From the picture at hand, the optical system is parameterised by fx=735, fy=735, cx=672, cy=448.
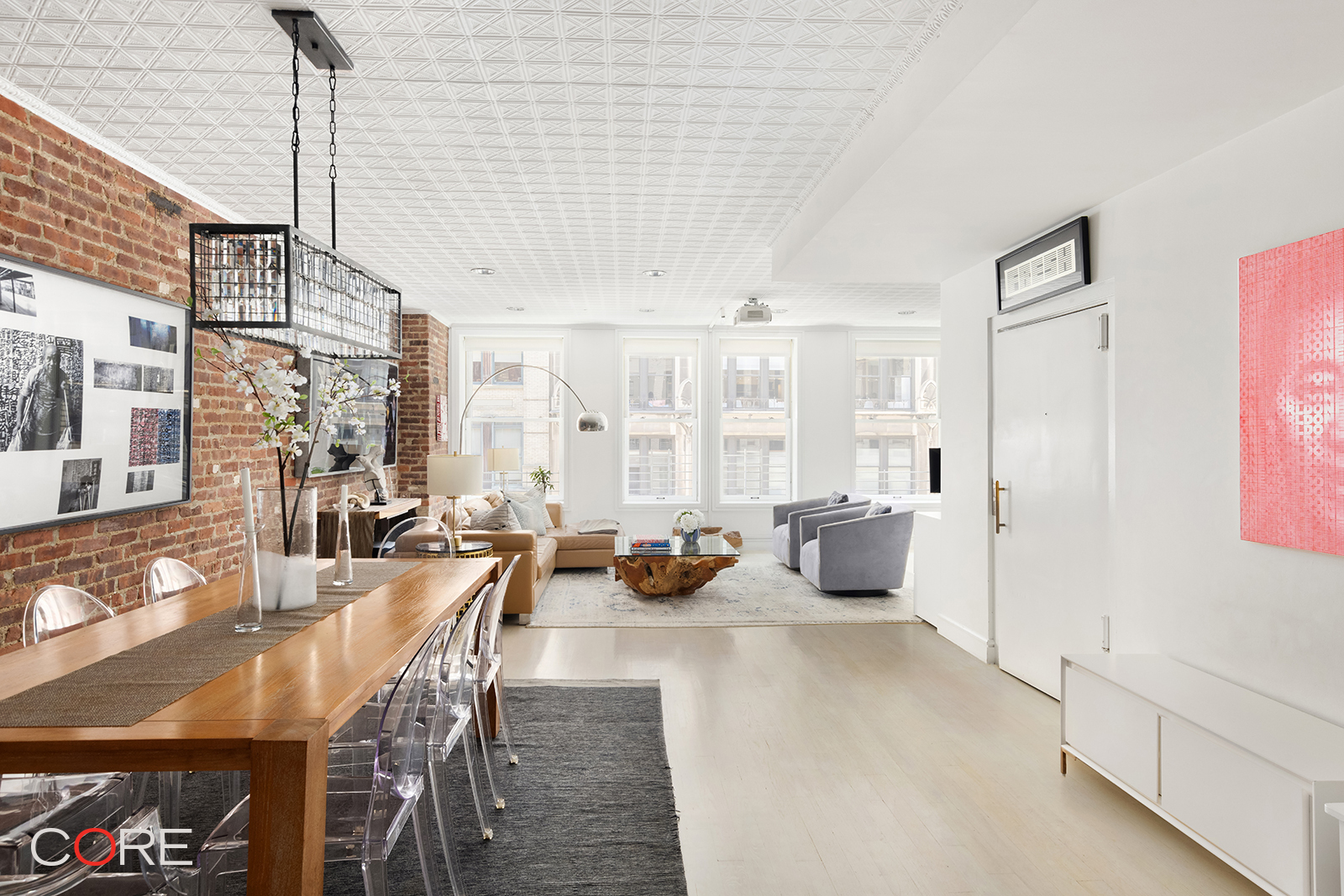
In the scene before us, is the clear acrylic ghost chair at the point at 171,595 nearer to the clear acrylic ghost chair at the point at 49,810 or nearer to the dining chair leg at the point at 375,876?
the clear acrylic ghost chair at the point at 49,810

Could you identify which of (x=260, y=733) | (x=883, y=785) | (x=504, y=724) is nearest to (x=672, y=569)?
(x=504, y=724)

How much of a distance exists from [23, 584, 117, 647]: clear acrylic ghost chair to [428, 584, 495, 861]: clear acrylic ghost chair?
1.22m

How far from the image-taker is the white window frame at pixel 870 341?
9023 mm

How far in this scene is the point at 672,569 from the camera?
243 inches

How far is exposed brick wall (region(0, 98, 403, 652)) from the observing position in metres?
2.80

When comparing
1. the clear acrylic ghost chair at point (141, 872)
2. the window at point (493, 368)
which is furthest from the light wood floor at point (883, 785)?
the window at point (493, 368)

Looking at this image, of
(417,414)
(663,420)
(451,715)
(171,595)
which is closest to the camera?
(451,715)

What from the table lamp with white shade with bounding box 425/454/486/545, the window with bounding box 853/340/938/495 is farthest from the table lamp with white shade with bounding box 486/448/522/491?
the window with bounding box 853/340/938/495

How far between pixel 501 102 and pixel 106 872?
272 centimetres

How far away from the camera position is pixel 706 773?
300 cm

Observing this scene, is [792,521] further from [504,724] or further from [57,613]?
[57,613]

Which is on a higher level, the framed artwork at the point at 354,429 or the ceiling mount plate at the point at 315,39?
the ceiling mount plate at the point at 315,39

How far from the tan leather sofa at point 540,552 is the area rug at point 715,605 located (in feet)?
0.55

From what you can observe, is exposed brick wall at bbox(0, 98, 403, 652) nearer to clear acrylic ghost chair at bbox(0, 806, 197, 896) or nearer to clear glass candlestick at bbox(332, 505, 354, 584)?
clear glass candlestick at bbox(332, 505, 354, 584)
